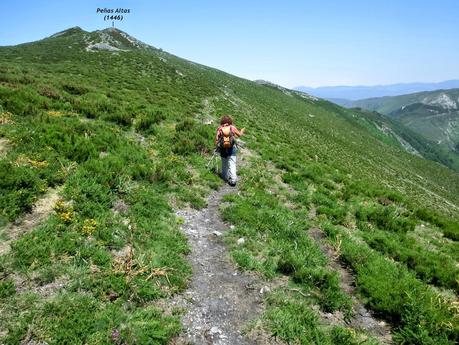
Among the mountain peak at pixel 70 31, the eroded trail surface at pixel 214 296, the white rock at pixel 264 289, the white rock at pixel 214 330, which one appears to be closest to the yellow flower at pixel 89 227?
the eroded trail surface at pixel 214 296

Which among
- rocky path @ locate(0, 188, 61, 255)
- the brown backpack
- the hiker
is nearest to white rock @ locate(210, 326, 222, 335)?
rocky path @ locate(0, 188, 61, 255)

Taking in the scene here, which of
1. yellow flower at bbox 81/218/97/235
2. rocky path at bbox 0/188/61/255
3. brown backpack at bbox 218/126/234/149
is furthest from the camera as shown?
brown backpack at bbox 218/126/234/149

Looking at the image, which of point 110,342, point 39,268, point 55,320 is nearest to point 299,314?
point 110,342

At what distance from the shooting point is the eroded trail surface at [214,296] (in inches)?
250

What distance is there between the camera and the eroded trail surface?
20.8 ft

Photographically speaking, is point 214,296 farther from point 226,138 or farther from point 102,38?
point 102,38

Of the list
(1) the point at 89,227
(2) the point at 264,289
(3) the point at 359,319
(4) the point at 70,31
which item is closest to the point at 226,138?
(1) the point at 89,227

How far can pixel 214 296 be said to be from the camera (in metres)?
7.30

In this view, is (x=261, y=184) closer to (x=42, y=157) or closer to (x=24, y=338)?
(x=42, y=157)

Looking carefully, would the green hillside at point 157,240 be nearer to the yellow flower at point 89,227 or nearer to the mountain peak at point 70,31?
the yellow flower at point 89,227

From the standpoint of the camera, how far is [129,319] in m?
6.02

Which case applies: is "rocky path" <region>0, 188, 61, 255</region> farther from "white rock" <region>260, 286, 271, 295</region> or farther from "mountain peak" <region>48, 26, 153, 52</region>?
"mountain peak" <region>48, 26, 153, 52</region>

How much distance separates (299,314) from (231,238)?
10.4 ft

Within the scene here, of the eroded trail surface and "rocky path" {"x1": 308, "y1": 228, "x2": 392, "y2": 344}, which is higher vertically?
the eroded trail surface
